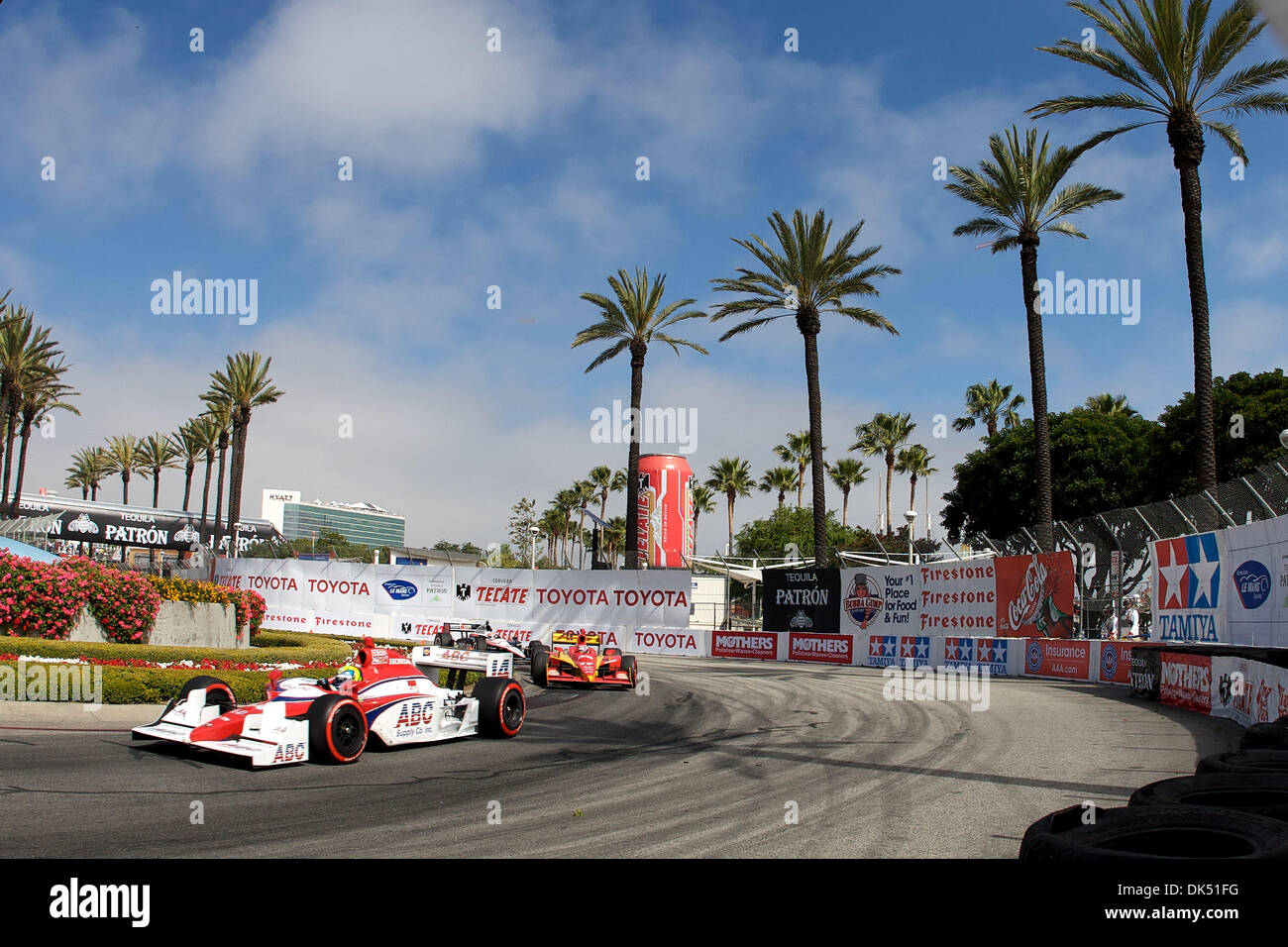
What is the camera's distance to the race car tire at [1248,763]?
23.0 feet

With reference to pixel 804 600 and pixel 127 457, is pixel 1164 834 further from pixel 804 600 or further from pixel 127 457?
pixel 127 457

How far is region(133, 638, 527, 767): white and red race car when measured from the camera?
Result: 373 inches

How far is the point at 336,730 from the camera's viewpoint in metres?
9.96

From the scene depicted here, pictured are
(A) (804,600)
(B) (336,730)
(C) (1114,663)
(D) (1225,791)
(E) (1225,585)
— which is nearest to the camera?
(D) (1225,791)

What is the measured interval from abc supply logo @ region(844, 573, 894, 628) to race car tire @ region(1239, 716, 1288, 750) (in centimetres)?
2027

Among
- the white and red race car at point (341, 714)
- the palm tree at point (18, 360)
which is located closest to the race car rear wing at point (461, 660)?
the white and red race car at point (341, 714)

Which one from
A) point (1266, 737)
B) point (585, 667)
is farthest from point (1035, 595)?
point (1266, 737)

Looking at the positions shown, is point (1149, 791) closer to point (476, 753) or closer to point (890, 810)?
point (890, 810)

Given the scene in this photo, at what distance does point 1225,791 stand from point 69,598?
19446mm

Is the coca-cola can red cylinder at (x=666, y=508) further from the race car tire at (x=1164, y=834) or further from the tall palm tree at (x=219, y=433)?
the race car tire at (x=1164, y=834)

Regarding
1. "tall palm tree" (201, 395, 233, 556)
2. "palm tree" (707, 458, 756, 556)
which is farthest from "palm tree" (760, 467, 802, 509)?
"tall palm tree" (201, 395, 233, 556)

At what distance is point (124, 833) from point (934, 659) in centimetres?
2314

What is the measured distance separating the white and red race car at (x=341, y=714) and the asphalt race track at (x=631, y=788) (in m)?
0.25
